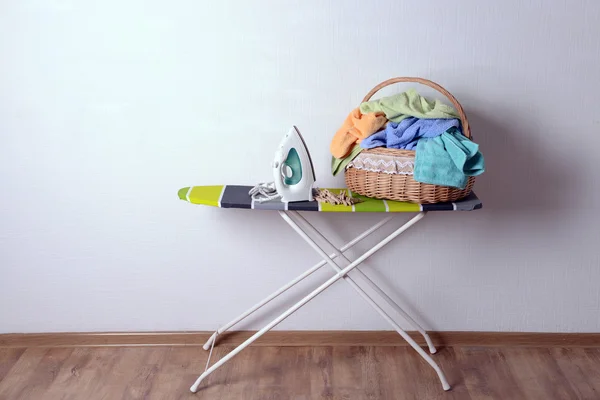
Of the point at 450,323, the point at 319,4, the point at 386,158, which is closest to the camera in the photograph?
the point at 386,158

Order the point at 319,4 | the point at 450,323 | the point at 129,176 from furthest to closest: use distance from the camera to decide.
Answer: the point at 450,323 < the point at 129,176 < the point at 319,4

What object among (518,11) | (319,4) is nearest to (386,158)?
(319,4)

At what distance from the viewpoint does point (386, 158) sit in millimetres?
1958

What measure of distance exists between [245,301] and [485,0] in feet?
4.54

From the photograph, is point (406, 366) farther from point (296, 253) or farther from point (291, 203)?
point (291, 203)

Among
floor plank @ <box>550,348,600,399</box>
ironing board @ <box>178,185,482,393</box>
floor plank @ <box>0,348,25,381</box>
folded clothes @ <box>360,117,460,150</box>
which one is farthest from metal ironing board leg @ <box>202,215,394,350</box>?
floor plank @ <box>550,348,600,399</box>

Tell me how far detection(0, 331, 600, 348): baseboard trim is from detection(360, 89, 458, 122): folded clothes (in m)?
0.91

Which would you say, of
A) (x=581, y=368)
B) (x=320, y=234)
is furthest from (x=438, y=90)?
(x=581, y=368)

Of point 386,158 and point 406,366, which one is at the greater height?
point 386,158

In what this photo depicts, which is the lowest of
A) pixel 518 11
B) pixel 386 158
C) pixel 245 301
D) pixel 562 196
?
pixel 245 301

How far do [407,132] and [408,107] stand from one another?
9cm

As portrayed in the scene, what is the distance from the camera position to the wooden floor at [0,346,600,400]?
2178 mm

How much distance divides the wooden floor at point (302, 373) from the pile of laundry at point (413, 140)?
750mm

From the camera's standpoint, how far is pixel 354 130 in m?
2.07
